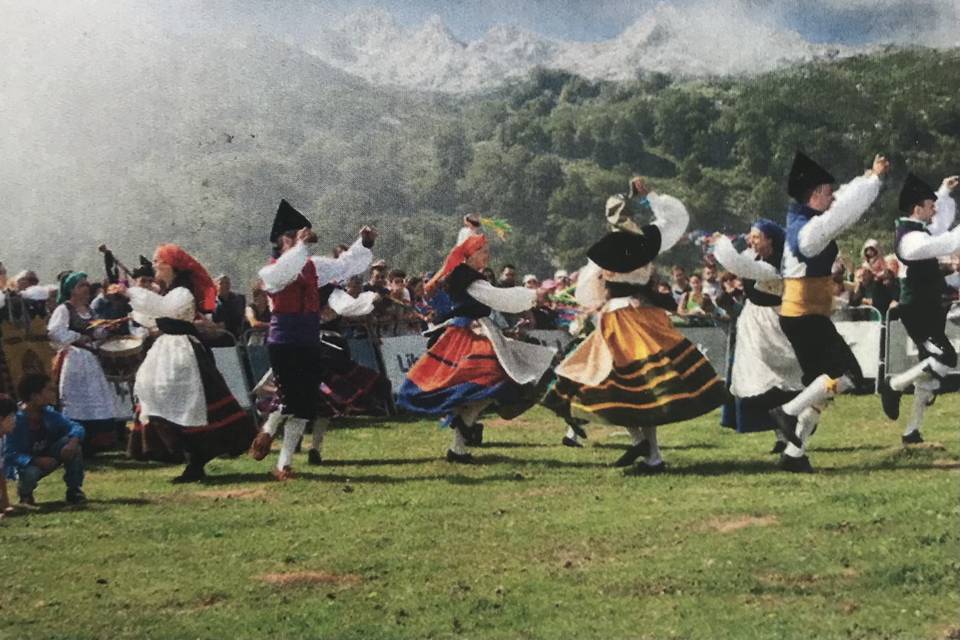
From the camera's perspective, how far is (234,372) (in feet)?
41.7

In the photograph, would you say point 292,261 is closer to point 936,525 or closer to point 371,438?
point 371,438

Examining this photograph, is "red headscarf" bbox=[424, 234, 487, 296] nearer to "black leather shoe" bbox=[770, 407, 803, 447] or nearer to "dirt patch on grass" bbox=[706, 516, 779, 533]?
"black leather shoe" bbox=[770, 407, 803, 447]

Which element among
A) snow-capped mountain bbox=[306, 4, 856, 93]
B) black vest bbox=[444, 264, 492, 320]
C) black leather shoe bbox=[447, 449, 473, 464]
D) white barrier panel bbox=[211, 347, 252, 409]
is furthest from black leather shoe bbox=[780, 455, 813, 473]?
white barrier panel bbox=[211, 347, 252, 409]

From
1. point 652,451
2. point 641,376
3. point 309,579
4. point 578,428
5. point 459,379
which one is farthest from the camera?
point 578,428

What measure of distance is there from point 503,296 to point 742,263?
1856mm

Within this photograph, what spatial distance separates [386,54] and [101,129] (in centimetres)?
612

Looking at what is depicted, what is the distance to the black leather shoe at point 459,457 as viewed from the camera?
10.4 m

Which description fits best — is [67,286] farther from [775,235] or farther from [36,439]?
[775,235]

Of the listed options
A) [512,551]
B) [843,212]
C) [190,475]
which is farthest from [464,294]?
[512,551]

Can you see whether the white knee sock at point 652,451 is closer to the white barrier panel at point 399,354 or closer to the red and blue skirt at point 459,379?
the red and blue skirt at point 459,379

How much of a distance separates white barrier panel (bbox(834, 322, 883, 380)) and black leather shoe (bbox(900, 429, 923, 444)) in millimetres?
3336

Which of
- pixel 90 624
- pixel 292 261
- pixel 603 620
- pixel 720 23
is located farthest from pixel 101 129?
pixel 603 620

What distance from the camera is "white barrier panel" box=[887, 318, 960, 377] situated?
40.9ft

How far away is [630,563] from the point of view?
704cm
